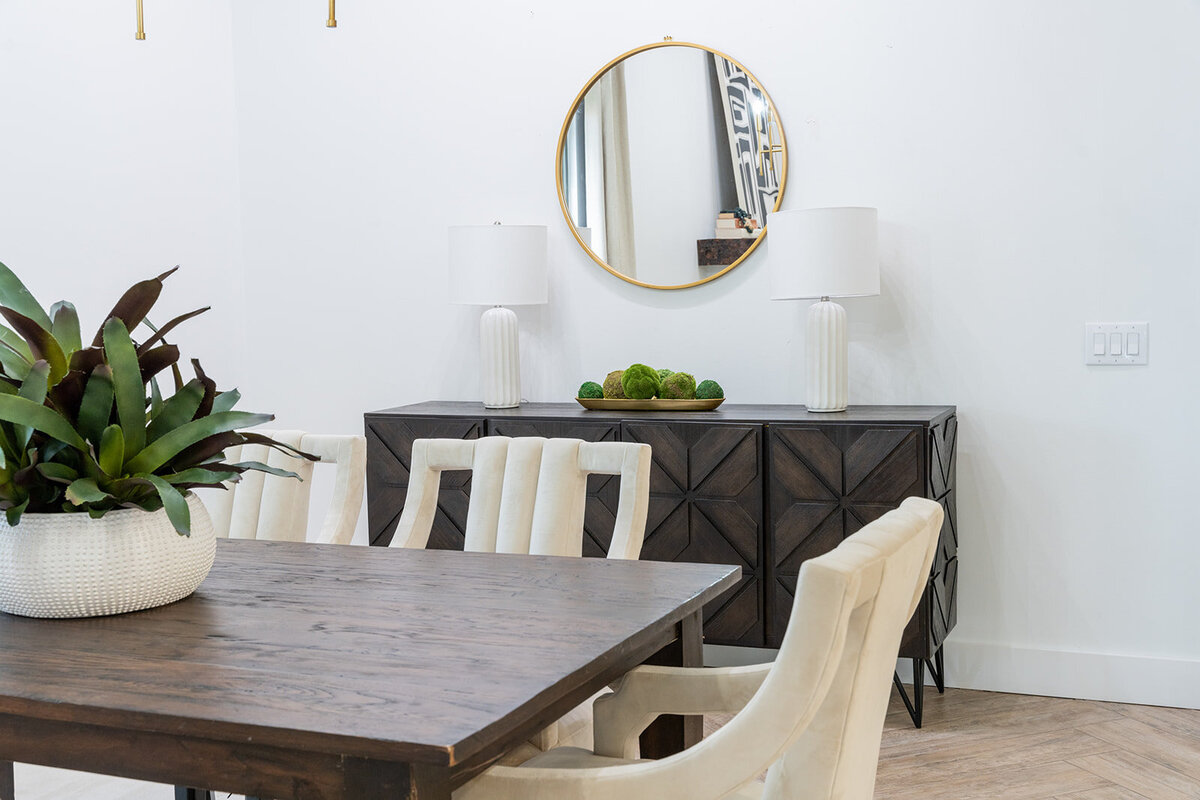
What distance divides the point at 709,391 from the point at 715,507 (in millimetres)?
383

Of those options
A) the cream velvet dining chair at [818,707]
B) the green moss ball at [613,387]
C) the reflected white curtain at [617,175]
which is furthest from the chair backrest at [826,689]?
the reflected white curtain at [617,175]

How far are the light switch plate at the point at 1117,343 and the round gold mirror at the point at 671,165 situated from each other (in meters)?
1.04

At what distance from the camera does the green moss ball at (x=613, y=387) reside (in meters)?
3.59

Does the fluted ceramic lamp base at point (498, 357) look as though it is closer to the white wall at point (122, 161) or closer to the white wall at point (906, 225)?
the white wall at point (906, 225)

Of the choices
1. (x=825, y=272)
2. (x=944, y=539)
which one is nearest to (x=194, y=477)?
(x=825, y=272)

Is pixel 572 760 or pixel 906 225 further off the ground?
pixel 906 225

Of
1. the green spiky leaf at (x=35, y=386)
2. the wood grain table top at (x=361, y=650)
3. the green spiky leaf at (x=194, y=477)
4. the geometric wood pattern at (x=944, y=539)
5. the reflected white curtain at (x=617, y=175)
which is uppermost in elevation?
the reflected white curtain at (x=617, y=175)

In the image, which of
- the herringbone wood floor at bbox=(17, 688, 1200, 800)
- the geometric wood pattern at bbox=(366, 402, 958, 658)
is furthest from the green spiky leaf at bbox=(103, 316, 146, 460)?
the geometric wood pattern at bbox=(366, 402, 958, 658)

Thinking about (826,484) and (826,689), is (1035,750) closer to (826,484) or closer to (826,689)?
(826,484)


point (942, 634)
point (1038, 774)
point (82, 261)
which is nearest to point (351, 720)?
point (1038, 774)

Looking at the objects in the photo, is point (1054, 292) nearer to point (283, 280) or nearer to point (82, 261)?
point (283, 280)

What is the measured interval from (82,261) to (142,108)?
0.65 meters

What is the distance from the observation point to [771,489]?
10.7ft

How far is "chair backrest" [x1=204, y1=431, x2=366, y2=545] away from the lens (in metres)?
2.51
